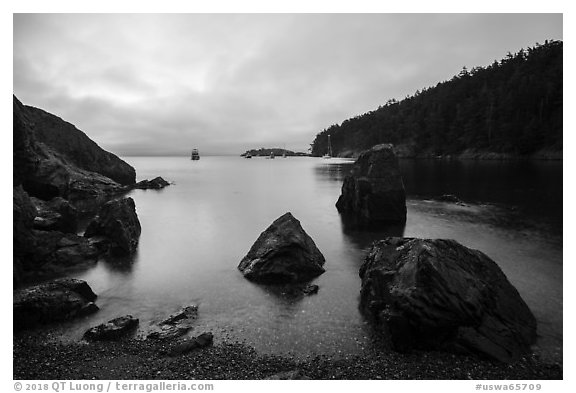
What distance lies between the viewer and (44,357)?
9.91 m

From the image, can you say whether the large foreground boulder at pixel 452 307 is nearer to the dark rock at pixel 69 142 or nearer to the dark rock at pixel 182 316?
the dark rock at pixel 182 316

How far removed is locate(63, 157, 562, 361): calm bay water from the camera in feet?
39.0

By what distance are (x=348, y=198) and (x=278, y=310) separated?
23876 mm

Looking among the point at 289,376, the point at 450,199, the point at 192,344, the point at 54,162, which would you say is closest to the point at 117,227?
the point at 192,344

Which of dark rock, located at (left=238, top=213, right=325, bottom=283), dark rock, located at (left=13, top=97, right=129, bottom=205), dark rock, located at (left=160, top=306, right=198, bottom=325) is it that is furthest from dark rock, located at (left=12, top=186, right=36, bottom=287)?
dark rock, located at (left=238, top=213, right=325, bottom=283)

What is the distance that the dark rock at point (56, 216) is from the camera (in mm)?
25703

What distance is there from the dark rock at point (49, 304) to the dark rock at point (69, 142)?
159 feet

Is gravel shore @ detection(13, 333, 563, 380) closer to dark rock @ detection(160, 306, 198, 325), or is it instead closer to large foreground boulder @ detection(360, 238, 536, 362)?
large foreground boulder @ detection(360, 238, 536, 362)

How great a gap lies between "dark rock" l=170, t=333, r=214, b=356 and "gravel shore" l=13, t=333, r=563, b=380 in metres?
0.17

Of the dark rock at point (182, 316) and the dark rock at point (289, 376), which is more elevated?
the dark rock at point (182, 316)

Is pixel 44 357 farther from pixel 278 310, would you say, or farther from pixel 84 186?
pixel 84 186

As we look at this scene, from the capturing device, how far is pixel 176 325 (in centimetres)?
1220

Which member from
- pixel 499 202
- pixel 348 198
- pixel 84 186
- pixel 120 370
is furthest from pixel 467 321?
pixel 84 186

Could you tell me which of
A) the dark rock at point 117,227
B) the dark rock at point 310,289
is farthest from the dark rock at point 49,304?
the dark rock at point 310,289
